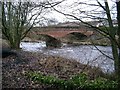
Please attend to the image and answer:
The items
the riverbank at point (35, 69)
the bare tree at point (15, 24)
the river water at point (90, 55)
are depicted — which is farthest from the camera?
the bare tree at point (15, 24)

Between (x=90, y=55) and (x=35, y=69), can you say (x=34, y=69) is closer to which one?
(x=35, y=69)

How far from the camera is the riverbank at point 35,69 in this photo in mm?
7094

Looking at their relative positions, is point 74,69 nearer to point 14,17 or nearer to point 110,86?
point 110,86

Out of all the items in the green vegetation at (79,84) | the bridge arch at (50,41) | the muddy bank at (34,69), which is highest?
the green vegetation at (79,84)

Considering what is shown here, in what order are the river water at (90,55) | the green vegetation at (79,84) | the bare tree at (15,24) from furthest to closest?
the bare tree at (15,24)
the river water at (90,55)
the green vegetation at (79,84)

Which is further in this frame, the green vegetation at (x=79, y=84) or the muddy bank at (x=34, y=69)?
the muddy bank at (x=34, y=69)

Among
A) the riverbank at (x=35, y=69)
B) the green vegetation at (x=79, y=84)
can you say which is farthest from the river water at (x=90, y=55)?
the green vegetation at (x=79, y=84)

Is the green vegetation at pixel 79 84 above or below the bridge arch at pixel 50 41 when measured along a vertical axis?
above

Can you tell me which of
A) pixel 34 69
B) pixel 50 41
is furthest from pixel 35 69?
pixel 50 41

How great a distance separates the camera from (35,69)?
859 centimetres

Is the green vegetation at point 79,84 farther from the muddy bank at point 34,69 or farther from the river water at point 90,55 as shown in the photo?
the river water at point 90,55

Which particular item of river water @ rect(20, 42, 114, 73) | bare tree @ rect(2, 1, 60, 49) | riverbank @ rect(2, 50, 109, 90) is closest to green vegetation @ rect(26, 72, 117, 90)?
riverbank @ rect(2, 50, 109, 90)

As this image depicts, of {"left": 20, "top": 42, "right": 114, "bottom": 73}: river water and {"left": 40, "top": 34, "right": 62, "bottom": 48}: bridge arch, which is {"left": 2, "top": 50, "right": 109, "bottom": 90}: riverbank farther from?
{"left": 40, "top": 34, "right": 62, "bottom": 48}: bridge arch

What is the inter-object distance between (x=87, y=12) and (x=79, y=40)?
3350 millimetres
